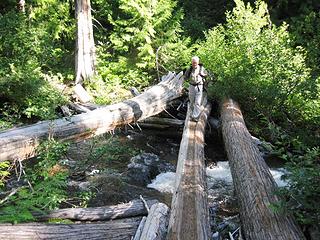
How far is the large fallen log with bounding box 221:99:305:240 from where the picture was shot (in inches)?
169

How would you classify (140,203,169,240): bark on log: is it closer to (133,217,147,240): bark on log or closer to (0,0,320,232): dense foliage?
(133,217,147,240): bark on log

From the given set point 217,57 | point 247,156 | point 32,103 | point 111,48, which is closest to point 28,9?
point 111,48

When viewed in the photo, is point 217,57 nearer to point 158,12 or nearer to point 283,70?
point 283,70

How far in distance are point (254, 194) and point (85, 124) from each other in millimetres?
4538

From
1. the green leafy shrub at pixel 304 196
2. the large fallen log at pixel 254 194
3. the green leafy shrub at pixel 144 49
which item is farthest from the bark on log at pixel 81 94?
the green leafy shrub at pixel 304 196

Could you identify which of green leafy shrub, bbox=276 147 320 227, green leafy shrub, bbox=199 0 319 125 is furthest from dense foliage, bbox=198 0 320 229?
green leafy shrub, bbox=276 147 320 227

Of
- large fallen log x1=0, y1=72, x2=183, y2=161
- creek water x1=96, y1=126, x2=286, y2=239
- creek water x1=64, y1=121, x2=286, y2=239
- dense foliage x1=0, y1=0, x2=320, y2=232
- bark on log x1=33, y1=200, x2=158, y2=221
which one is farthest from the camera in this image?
dense foliage x1=0, y1=0, x2=320, y2=232

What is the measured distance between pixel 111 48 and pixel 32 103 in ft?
28.0

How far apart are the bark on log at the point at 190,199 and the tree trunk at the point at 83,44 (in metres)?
8.62

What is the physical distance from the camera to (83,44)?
15945 mm

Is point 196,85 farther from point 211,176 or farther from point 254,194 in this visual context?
point 254,194

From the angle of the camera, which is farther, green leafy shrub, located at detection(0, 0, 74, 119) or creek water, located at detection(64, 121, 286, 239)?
green leafy shrub, located at detection(0, 0, 74, 119)

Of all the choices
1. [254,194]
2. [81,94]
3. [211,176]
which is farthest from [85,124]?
[81,94]

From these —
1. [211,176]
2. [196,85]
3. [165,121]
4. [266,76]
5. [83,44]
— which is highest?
[83,44]
